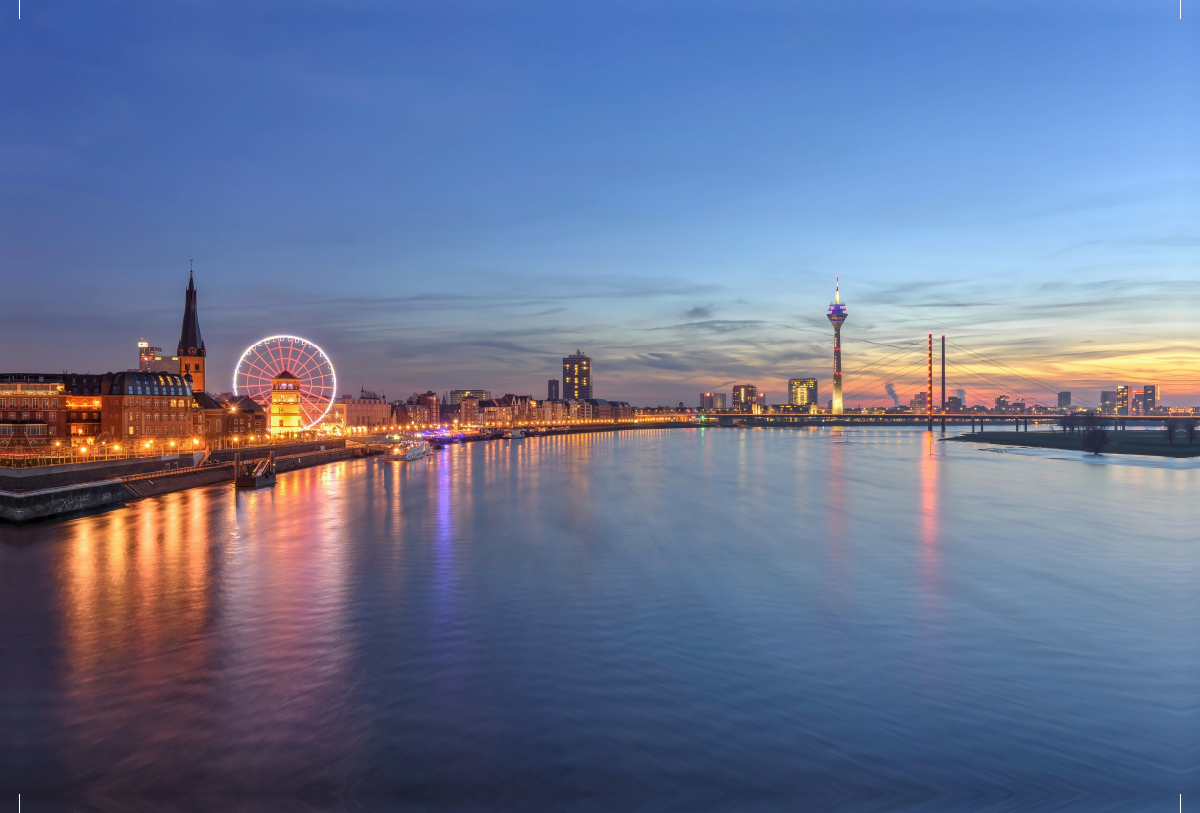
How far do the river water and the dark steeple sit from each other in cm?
7273

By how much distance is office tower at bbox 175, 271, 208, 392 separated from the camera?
95875 mm

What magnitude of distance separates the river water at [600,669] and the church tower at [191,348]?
7040 cm

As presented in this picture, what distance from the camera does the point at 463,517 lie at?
3956 centimetres

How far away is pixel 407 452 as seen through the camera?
94062 mm

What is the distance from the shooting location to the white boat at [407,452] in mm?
90731

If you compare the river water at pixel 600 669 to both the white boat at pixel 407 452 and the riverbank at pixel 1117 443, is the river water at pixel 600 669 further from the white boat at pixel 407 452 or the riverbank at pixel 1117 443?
the riverbank at pixel 1117 443

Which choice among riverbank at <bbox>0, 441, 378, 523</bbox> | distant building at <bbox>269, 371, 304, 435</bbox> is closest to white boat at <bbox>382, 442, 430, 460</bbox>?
distant building at <bbox>269, 371, 304, 435</bbox>

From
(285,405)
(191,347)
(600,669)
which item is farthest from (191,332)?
(600,669)

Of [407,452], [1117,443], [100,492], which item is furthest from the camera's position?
[1117,443]

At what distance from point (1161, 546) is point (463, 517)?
34659 millimetres

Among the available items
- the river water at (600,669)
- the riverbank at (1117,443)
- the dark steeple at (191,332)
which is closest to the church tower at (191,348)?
the dark steeple at (191,332)

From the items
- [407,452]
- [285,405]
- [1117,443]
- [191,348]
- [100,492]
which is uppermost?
[191,348]

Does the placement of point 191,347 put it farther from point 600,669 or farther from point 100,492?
point 600,669

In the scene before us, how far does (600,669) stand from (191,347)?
103127mm
